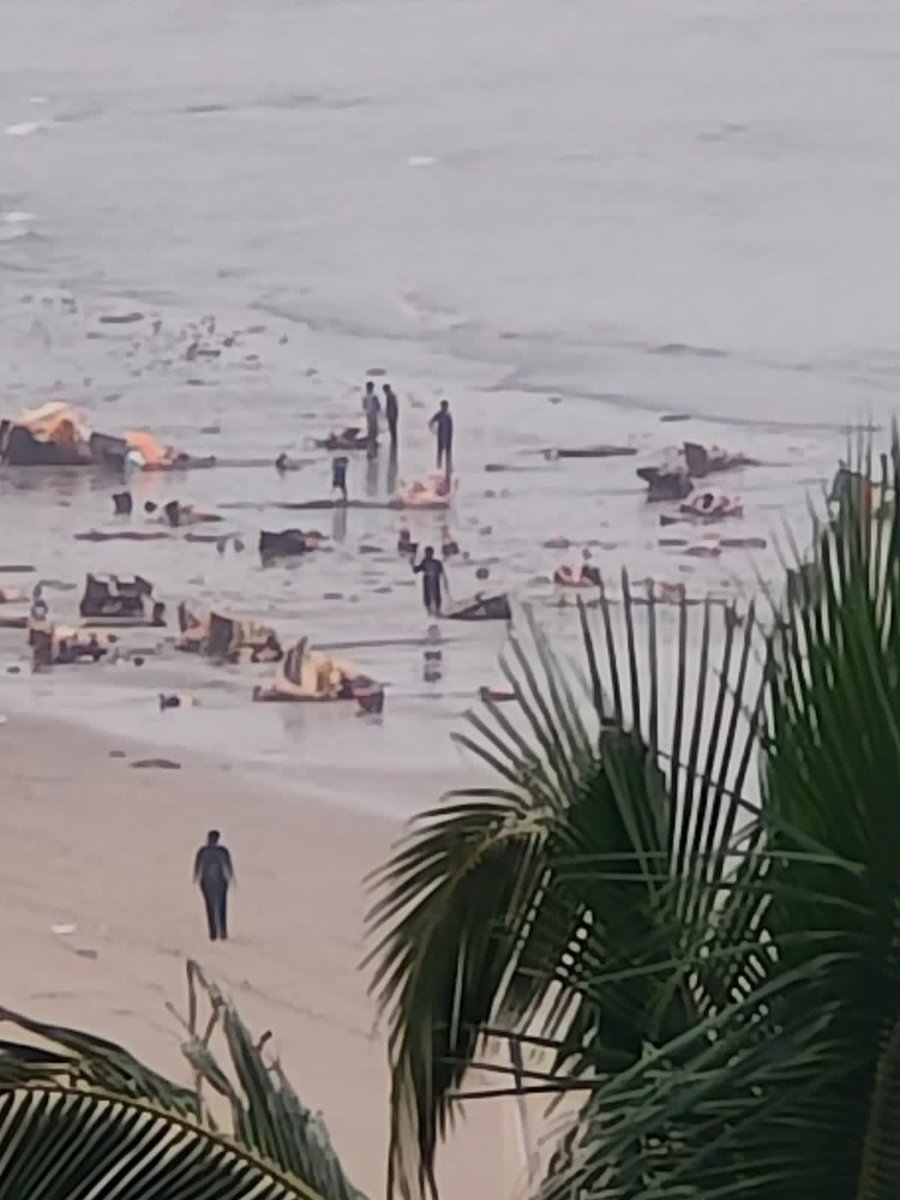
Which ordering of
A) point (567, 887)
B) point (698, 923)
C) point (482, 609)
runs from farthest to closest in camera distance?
point (482, 609) → point (567, 887) → point (698, 923)

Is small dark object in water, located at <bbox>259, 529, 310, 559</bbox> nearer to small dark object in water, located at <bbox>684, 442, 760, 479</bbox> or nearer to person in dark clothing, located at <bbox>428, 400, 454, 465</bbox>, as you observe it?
person in dark clothing, located at <bbox>428, 400, 454, 465</bbox>

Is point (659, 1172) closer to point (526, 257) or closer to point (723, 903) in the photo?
point (723, 903)

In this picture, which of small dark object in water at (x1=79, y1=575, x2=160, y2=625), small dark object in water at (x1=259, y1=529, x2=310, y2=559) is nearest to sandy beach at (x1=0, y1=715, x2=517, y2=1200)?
small dark object in water at (x1=79, y1=575, x2=160, y2=625)

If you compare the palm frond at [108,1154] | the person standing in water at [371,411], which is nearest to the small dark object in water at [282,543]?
the person standing in water at [371,411]

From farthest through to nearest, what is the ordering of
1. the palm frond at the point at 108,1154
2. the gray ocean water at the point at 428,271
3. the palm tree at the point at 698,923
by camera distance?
1. the gray ocean water at the point at 428,271
2. the palm frond at the point at 108,1154
3. the palm tree at the point at 698,923

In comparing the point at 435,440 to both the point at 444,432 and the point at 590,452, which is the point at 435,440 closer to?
the point at 444,432

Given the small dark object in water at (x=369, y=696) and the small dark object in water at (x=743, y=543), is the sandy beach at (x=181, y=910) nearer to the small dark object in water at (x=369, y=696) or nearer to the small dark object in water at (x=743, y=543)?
the small dark object in water at (x=369, y=696)

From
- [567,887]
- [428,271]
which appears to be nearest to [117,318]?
[428,271]
